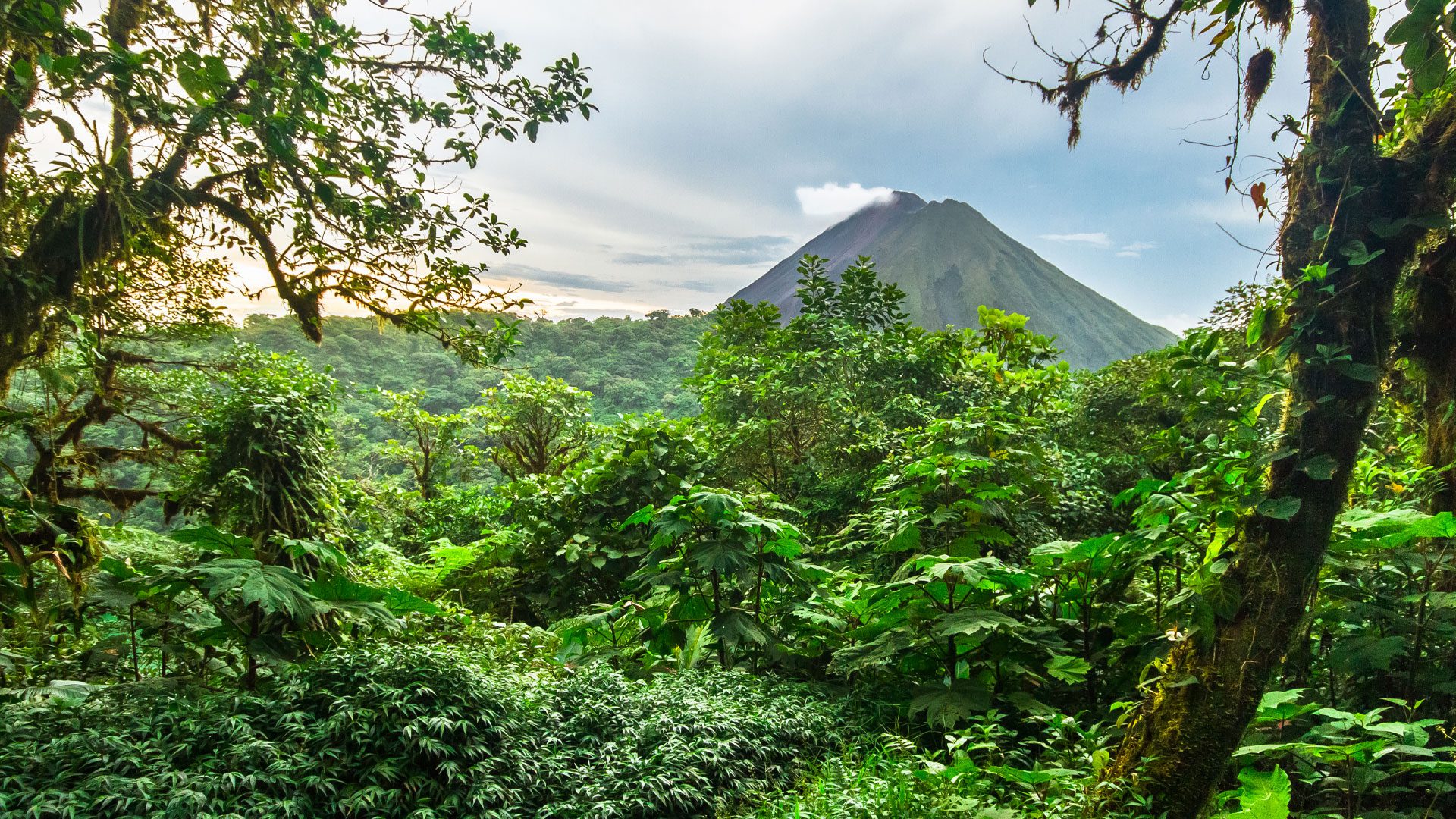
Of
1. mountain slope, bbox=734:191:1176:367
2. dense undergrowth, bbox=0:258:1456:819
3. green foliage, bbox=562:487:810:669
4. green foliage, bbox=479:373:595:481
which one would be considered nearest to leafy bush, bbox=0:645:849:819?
dense undergrowth, bbox=0:258:1456:819

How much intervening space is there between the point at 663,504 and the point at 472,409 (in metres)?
5.64

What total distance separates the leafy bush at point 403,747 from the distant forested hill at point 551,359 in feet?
53.4

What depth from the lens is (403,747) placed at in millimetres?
2104

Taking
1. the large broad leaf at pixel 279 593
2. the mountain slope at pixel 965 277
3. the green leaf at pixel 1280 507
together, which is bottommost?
Answer: the large broad leaf at pixel 279 593

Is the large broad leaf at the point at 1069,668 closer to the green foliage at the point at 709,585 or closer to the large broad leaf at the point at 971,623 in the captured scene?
the large broad leaf at the point at 971,623

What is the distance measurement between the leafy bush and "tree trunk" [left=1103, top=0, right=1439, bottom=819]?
132cm

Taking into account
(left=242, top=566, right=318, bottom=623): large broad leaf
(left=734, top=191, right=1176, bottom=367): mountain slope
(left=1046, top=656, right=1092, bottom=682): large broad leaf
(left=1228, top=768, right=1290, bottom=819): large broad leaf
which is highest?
(left=734, top=191, right=1176, bottom=367): mountain slope

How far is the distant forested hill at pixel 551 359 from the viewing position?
2155cm

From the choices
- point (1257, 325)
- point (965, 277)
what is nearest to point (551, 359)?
point (1257, 325)

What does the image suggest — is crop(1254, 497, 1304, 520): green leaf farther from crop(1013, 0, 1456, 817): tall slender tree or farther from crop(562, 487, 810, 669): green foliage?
crop(562, 487, 810, 669): green foliage

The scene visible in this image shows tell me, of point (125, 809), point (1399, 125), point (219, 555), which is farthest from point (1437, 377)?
point (219, 555)

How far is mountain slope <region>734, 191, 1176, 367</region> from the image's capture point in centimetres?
4366

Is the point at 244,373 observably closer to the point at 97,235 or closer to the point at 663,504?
the point at 97,235

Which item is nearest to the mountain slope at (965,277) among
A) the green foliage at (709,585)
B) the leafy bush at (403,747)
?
the green foliage at (709,585)
